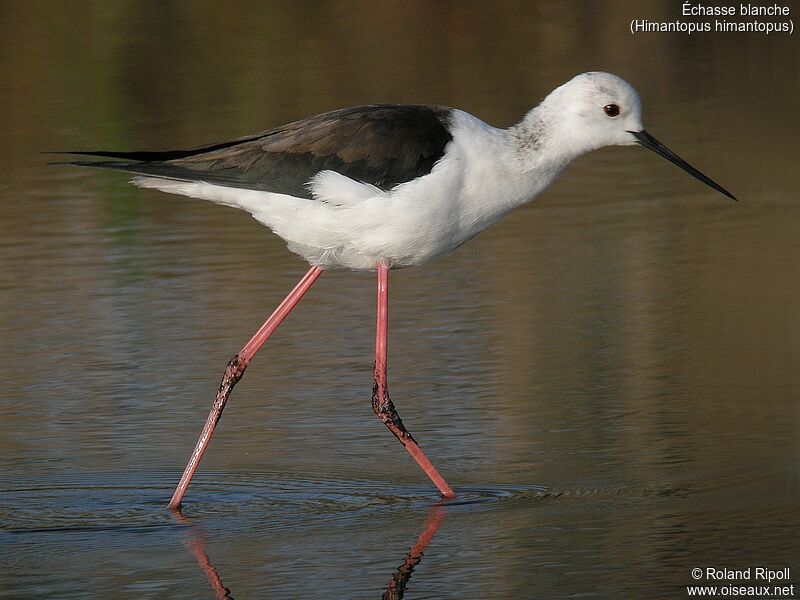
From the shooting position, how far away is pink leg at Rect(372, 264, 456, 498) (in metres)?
6.68

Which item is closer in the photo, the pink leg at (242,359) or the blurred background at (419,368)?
the blurred background at (419,368)

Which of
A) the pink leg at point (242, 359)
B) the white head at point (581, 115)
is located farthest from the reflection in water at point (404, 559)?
the white head at point (581, 115)

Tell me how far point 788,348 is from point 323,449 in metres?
2.48

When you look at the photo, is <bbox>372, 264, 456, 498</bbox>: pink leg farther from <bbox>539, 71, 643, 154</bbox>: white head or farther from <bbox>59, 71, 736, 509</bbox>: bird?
<bbox>539, 71, 643, 154</bbox>: white head

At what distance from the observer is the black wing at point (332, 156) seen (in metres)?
6.80

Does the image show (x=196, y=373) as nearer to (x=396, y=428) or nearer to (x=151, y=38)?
(x=396, y=428)

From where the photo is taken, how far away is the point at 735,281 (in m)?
9.54

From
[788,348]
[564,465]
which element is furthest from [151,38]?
[564,465]

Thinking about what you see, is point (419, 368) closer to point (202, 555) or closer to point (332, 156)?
point (332, 156)

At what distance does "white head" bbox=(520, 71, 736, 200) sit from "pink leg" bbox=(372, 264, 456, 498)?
822 millimetres

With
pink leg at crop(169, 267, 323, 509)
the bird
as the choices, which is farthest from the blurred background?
the bird

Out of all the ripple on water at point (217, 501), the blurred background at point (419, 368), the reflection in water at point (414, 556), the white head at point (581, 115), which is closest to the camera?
the reflection in water at point (414, 556)

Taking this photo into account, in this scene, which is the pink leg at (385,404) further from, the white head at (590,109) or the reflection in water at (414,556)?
the white head at (590,109)

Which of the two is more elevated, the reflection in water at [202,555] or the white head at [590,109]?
the white head at [590,109]
